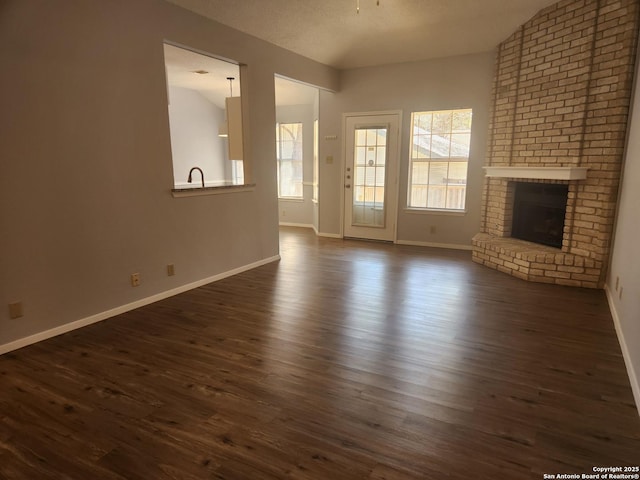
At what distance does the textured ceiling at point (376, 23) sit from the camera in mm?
4242

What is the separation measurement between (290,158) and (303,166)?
387 mm

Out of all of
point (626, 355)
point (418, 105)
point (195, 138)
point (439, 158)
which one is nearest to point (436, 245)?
point (439, 158)

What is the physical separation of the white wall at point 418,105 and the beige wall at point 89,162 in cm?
268

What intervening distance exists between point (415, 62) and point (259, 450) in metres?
5.87

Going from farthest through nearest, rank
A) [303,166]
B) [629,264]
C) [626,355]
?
[303,166]
[629,264]
[626,355]

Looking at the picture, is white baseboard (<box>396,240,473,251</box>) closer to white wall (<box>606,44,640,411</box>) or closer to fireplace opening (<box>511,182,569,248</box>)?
fireplace opening (<box>511,182,569,248</box>)

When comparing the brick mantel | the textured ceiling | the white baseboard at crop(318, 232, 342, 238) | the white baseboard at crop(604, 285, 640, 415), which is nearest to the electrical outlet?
the textured ceiling

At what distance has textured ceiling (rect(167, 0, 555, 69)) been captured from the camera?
4242mm

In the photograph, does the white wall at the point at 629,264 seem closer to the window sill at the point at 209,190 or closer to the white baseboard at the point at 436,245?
the white baseboard at the point at 436,245

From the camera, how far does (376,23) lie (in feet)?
16.2

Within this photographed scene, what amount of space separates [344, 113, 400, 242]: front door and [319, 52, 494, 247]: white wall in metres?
0.13

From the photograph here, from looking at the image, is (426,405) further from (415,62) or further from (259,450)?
(415,62)

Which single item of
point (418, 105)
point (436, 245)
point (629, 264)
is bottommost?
point (436, 245)

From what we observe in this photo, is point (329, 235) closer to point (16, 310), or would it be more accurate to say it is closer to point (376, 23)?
point (376, 23)
